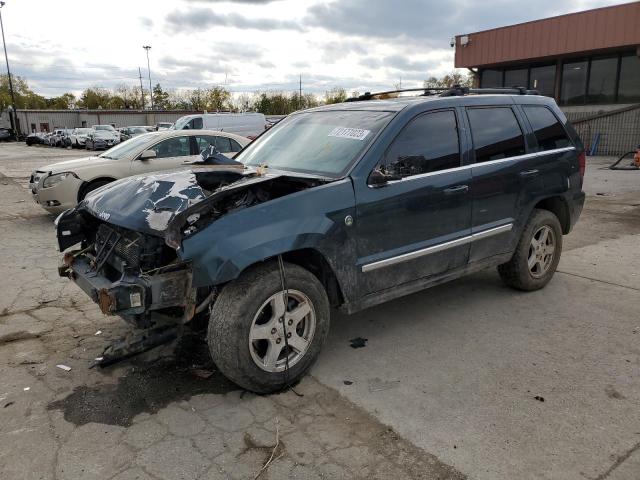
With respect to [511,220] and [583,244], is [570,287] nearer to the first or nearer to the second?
[511,220]

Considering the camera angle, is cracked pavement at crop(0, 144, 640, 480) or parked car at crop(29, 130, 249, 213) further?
parked car at crop(29, 130, 249, 213)

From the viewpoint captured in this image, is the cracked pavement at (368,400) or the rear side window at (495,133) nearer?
the cracked pavement at (368,400)

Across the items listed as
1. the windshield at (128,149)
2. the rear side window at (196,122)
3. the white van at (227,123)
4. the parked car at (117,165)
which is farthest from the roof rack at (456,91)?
the rear side window at (196,122)

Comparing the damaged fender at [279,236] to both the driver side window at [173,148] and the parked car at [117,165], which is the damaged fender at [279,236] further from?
the driver side window at [173,148]

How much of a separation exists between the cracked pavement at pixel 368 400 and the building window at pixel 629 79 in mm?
19209

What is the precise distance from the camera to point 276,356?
3340 millimetres

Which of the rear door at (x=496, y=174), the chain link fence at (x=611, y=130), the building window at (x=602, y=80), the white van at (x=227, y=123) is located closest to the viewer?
the rear door at (x=496, y=174)

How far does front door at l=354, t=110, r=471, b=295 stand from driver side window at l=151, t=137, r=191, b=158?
634 centimetres

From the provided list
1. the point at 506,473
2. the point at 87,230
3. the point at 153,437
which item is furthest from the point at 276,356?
the point at 87,230

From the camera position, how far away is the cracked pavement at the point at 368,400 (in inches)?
107

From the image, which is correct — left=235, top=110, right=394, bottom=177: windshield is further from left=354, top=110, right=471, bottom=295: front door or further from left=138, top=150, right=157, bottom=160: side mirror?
left=138, top=150, right=157, bottom=160: side mirror

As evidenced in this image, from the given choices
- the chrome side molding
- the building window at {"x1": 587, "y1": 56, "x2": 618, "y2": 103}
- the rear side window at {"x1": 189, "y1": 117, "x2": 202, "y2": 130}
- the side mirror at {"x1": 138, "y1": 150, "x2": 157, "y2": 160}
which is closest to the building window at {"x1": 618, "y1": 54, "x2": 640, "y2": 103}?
the building window at {"x1": 587, "y1": 56, "x2": 618, "y2": 103}

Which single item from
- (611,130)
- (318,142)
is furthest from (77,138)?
(318,142)

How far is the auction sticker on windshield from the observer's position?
3902mm
